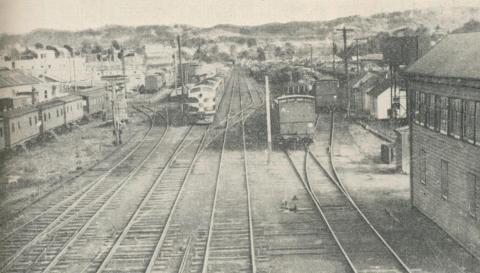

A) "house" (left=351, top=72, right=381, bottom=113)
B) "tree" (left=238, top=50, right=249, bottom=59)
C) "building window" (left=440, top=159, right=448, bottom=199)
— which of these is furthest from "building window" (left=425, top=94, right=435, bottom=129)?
"tree" (left=238, top=50, right=249, bottom=59)

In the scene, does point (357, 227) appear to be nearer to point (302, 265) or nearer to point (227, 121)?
point (302, 265)

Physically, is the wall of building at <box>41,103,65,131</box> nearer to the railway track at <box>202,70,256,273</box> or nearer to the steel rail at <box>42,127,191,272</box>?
the steel rail at <box>42,127,191,272</box>

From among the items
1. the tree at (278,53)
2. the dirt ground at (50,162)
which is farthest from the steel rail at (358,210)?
the tree at (278,53)

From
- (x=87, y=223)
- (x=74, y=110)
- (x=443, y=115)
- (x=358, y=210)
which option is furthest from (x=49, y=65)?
(x=443, y=115)

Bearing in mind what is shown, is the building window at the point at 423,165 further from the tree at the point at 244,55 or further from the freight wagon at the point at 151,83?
the tree at the point at 244,55

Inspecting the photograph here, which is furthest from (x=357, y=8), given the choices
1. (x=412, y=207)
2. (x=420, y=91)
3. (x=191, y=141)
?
(x=191, y=141)
